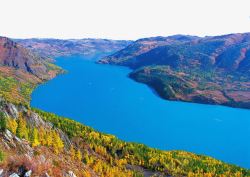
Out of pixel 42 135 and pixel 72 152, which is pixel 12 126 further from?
pixel 72 152

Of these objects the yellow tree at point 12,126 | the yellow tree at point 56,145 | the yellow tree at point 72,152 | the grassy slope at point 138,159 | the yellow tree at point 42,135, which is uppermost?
the yellow tree at point 12,126

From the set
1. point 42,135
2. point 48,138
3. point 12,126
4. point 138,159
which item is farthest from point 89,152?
point 12,126

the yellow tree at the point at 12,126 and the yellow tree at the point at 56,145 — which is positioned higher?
the yellow tree at the point at 12,126

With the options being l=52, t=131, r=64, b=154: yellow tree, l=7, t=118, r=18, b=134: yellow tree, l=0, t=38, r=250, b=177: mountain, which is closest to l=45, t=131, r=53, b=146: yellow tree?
l=0, t=38, r=250, b=177: mountain

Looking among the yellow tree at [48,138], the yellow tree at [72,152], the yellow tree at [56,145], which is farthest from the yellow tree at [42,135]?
the yellow tree at [72,152]

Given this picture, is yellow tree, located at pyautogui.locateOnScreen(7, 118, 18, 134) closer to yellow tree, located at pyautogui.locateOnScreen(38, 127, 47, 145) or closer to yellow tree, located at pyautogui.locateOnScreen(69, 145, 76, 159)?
yellow tree, located at pyautogui.locateOnScreen(38, 127, 47, 145)

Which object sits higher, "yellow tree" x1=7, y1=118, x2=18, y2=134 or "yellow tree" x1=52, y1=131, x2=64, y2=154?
"yellow tree" x1=7, y1=118, x2=18, y2=134

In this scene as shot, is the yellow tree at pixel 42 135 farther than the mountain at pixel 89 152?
Yes

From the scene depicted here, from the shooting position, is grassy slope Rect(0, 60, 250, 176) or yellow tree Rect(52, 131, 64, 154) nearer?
yellow tree Rect(52, 131, 64, 154)

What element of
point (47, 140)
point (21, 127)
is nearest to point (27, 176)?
point (21, 127)

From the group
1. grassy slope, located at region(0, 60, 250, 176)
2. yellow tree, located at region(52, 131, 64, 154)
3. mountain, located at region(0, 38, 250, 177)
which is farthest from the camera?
grassy slope, located at region(0, 60, 250, 176)

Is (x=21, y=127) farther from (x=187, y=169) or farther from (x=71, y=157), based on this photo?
(x=187, y=169)

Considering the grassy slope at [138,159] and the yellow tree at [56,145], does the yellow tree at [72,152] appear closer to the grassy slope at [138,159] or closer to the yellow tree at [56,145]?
the yellow tree at [56,145]
